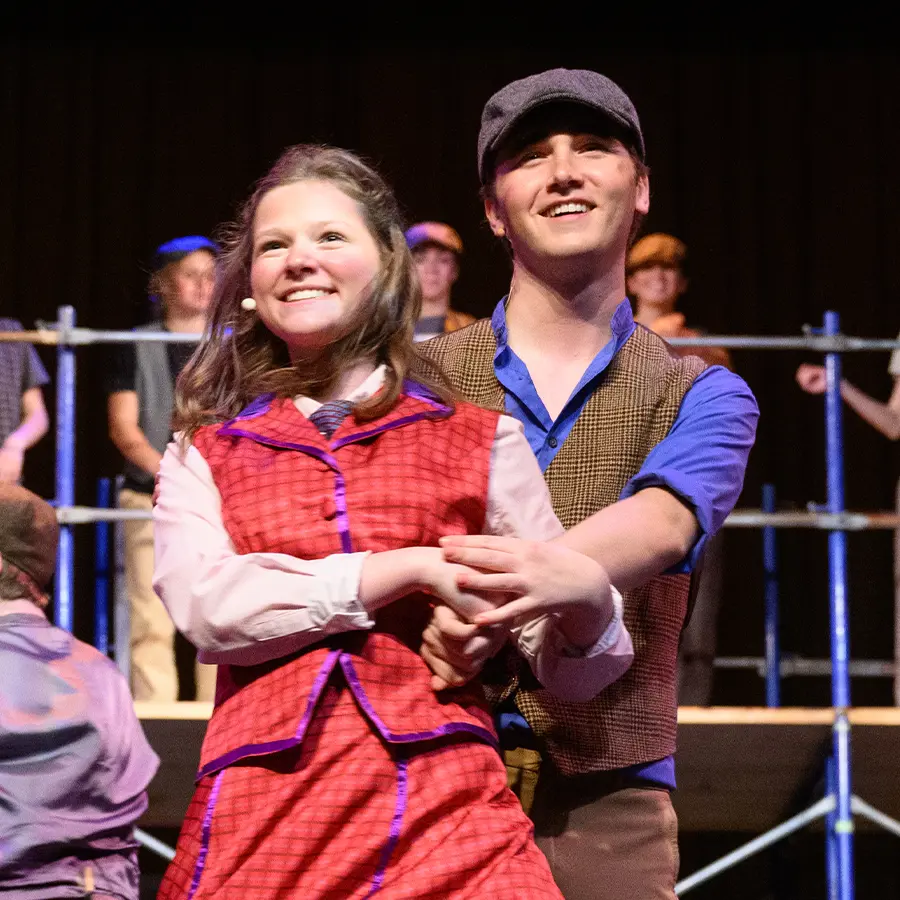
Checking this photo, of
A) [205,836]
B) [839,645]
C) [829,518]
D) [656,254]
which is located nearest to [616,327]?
[205,836]

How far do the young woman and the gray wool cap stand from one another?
8.2 inches

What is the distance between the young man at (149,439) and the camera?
353cm

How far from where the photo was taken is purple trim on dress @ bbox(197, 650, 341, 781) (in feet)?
3.75

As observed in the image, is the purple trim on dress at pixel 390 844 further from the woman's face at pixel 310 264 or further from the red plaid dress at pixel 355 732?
the woman's face at pixel 310 264

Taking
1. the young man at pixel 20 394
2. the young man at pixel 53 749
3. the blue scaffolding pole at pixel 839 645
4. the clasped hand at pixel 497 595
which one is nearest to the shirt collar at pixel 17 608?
the young man at pixel 53 749

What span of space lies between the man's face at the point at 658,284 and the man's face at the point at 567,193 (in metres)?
2.57

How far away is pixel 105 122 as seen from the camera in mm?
5949

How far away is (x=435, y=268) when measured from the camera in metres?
3.86

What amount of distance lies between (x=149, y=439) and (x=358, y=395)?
240cm

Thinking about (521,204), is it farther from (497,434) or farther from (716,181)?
(716,181)

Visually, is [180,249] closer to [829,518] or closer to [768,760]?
[829,518]

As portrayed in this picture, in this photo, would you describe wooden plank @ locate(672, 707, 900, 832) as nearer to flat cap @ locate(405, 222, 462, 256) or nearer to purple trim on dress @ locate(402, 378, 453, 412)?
flat cap @ locate(405, 222, 462, 256)

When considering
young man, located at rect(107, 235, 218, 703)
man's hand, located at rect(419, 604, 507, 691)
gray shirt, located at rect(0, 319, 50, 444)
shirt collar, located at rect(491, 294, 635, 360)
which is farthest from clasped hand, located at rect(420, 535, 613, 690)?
gray shirt, located at rect(0, 319, 50, 444)

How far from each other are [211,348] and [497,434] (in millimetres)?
328
